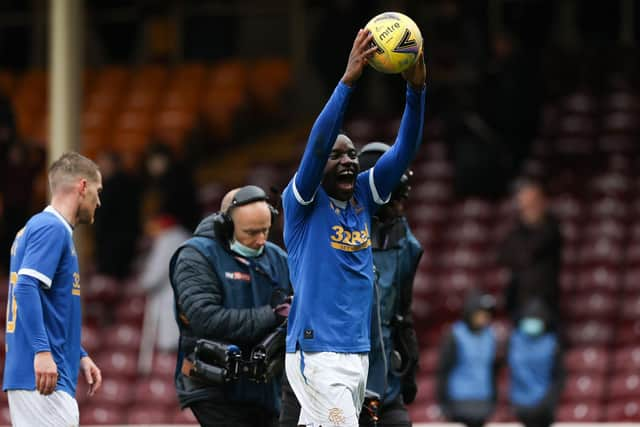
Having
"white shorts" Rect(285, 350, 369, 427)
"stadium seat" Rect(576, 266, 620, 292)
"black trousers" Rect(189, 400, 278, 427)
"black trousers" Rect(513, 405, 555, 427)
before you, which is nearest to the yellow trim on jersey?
"white shorts" Rect(285, 350, 369, 427)

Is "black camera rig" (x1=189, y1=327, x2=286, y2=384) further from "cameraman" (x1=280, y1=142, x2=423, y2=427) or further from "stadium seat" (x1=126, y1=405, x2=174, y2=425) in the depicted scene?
"stadium seat" (x1=126, y1=405, x2=174, y2=425)

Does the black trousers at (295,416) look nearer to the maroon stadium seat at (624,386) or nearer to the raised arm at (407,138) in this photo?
the raised arm at (407,138)

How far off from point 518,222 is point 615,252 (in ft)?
4.50

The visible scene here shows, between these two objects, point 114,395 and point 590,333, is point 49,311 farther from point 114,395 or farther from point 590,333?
point 114,395

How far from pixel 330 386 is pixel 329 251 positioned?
0.58m

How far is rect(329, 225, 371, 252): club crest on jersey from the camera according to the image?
611 cm

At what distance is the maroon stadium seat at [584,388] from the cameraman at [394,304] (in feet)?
19.4

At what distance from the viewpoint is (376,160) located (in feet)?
23.3

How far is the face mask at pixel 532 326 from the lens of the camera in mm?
11875

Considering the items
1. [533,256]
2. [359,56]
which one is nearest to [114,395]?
[533,256]

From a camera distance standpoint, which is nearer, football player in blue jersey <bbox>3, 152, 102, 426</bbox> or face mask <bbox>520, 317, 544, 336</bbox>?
football player in blue jersey <bbox>3, 152, 102, 426</bbox>

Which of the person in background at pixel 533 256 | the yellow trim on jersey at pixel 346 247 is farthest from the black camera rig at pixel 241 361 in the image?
the person in background at pixel 533 256

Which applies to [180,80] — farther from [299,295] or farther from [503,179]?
[299,295]

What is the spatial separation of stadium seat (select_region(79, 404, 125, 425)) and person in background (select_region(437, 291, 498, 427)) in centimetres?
393
